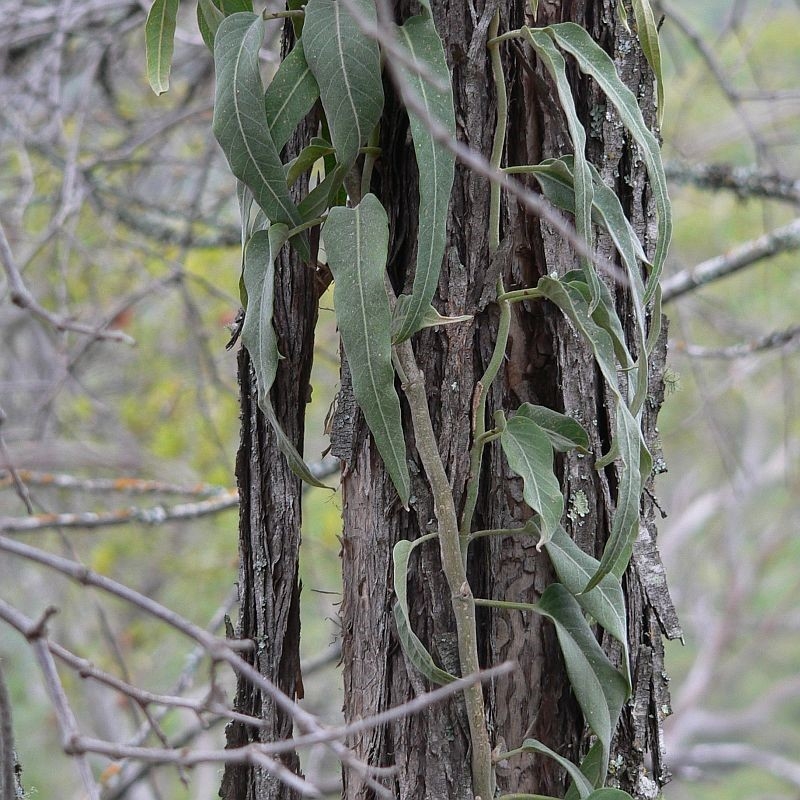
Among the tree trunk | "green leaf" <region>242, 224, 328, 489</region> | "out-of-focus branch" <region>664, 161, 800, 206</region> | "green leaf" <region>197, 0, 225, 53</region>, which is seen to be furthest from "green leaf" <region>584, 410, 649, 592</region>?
"out-of-focus branch" <region>664, 161, 800, 206</region>

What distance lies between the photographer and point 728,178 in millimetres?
2416

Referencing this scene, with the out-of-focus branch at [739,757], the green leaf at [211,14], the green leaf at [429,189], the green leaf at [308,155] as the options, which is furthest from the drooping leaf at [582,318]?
the out-of-focus branch at [739,757]

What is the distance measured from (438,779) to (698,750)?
4.91 metres

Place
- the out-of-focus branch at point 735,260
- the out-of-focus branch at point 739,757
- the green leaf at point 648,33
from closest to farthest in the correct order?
the green leaf at point 648,33 < the out-of-focus branch at point 735,260 < the out-of-focus branch at point 739,757

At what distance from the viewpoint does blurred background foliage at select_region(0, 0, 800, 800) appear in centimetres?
221

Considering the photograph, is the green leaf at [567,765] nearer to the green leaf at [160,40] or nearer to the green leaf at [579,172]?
the green leaf at [579,172]

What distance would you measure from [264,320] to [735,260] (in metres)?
1.73

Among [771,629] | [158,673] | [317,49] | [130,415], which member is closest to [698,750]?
[771,629]

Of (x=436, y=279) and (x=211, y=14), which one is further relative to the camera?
(x=211, y=14)

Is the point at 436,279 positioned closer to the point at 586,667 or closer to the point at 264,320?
the point at 264,320

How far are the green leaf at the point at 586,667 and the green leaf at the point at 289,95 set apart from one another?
0.48 meters

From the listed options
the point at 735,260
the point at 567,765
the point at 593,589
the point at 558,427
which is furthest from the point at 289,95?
the point at 735,260

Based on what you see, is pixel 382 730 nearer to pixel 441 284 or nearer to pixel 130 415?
pixel 441 284

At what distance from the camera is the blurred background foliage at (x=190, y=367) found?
2205mm
